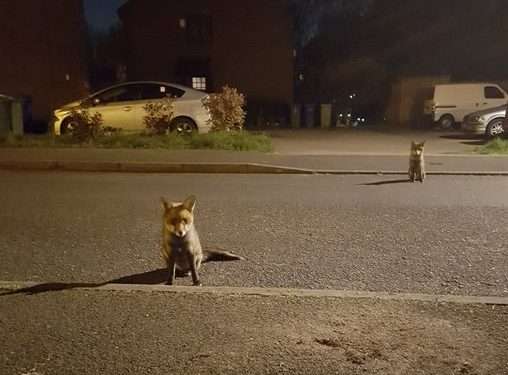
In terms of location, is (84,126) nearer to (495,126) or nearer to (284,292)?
(284,292)

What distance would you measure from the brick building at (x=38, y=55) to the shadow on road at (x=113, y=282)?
2179cm

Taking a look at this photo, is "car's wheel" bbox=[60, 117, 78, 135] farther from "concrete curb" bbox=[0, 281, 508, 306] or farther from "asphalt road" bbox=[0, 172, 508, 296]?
"concrete curb" bbox=[0, 281, 508, 306]

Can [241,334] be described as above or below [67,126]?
below

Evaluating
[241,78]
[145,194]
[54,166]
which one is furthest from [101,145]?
[241,78]

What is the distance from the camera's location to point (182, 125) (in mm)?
17453

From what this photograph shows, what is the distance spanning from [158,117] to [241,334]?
1321 cm

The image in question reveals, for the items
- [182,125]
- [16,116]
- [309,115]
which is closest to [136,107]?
[182,125]

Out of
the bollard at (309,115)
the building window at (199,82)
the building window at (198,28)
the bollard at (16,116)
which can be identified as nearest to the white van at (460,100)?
the bollard at (309,115)

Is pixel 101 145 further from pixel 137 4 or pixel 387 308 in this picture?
pixel 137 4

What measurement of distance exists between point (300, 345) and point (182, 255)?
1625 millimetres

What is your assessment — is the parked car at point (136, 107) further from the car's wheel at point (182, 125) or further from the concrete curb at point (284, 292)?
the concrete curb at point (284, 292)

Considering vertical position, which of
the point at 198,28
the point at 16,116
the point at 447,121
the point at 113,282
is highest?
the point at 198,28

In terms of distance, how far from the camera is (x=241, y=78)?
3122 centimetres

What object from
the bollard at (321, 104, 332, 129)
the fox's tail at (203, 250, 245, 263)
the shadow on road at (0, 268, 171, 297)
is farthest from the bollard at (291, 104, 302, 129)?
the shadow on road at (0, 268, 171, 297)
